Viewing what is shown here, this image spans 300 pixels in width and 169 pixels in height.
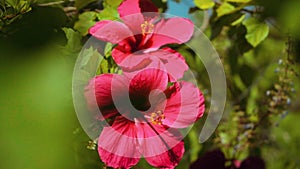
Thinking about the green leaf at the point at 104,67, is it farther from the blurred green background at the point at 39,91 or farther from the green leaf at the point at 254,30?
the green leaf at the point at 254,30

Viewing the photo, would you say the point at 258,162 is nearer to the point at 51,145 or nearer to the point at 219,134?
the point at 219,134

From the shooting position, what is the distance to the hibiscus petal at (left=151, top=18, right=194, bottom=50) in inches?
19.5

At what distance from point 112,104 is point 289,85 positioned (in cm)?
35

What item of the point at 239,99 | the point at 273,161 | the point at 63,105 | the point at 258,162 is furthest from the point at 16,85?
the point at 273,161

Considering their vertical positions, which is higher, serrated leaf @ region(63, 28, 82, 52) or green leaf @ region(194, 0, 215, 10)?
serrated leaf @ region(63, 28, 82, 52)

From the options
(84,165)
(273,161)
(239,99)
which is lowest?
(273,161)

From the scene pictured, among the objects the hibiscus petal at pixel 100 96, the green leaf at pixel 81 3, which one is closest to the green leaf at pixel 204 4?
the green leaf at pixel 81 3

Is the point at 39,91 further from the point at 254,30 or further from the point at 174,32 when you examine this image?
the point at 254,30

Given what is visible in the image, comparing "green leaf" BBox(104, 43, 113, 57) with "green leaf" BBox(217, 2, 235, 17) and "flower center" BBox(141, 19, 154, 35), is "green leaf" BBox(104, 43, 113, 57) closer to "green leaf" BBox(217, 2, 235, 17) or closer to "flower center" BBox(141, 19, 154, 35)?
"flower center" BBox(141, 19, 154, 35)

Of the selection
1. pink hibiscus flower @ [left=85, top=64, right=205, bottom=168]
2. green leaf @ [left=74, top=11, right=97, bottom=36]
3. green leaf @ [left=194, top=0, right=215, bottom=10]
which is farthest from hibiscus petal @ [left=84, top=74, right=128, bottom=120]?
green leaf @ [left=194, top=0, right=215, bottom=10]

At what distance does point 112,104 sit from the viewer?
445 mm

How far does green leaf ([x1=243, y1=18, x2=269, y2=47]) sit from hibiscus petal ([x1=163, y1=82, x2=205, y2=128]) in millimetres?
220

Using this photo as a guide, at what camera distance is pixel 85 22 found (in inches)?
21.4

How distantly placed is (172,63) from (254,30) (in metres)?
0.22
